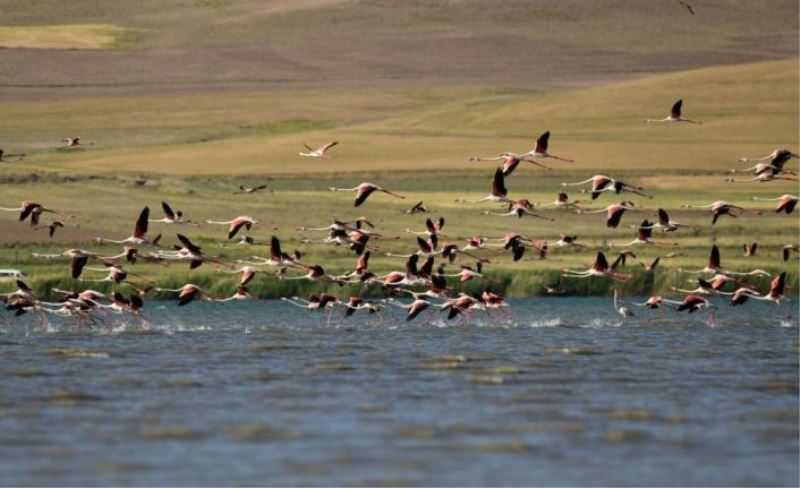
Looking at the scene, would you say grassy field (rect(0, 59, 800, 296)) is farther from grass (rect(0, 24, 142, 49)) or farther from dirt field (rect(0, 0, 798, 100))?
grass (rect(0, 24, 142, 49))

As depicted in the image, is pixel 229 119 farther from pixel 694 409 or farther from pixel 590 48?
pixel 694 409

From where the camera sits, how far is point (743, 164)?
86.0 meters

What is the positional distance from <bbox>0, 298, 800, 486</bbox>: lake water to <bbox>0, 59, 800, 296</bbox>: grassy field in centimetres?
1603

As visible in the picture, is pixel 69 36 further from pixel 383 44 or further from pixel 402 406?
pixel 402 406

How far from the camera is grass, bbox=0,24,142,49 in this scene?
127812 mm

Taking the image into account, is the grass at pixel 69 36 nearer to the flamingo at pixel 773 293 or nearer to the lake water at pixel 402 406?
the lake water at pixel 402 406

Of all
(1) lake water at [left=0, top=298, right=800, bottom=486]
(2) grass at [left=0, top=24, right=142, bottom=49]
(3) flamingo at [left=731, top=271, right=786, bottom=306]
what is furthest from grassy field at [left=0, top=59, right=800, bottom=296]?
(1) lake water at [left=0, top=298, right=800, bottom=486]

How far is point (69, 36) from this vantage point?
134m

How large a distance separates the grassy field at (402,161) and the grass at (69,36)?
1456 cm

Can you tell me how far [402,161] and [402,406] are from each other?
63472 mm

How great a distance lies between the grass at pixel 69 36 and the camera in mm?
127812

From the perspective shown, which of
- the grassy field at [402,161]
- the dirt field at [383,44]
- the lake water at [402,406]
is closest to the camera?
the lake water at [402,406]

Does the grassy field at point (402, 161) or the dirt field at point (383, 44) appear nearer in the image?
the grassy field at point (402, 161)

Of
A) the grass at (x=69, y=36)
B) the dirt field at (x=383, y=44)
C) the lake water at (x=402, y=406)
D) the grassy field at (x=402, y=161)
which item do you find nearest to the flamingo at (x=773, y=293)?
the lake water at (x=402, y=406)
